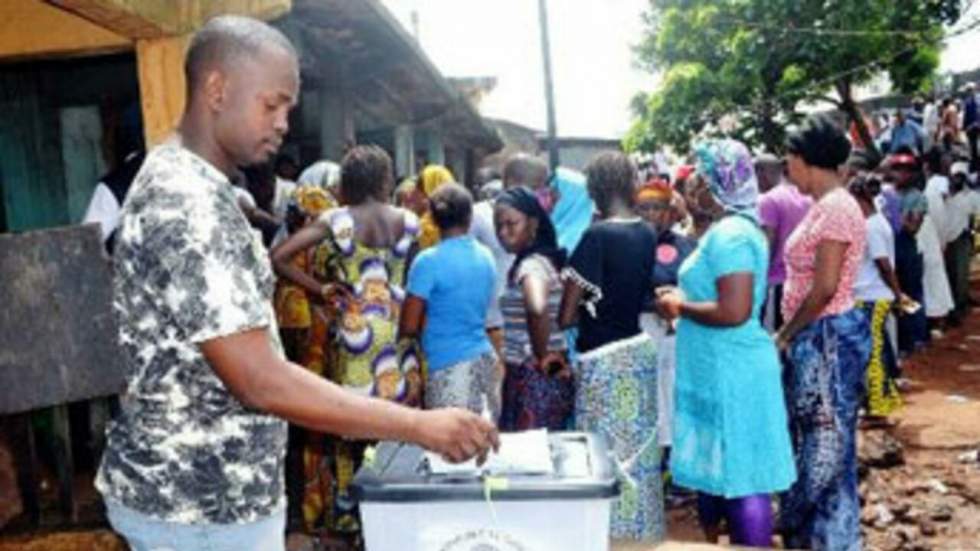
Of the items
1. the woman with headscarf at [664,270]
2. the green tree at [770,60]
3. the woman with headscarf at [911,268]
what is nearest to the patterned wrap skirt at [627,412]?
the woman with headscarf at [664,270]

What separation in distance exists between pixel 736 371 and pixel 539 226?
4.05 feet

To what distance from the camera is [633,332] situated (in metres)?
4.04

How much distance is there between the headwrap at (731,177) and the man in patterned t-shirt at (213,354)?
1.90 meters

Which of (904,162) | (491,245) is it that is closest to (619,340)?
(491,245)

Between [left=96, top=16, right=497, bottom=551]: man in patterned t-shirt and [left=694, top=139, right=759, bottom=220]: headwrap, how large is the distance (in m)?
1.90

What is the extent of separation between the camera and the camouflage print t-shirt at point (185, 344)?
162cm

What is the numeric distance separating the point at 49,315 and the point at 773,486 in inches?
96.6

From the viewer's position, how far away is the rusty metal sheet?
2.71 m

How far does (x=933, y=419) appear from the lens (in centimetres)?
688

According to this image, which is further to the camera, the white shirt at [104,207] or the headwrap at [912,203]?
the headwrap at [912,203]

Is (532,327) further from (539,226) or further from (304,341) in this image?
(304,341)

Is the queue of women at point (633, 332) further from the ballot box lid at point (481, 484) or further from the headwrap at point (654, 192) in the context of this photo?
the ballot box lid at point (481, 484)

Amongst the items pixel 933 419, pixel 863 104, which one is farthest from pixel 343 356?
pixel 863 104

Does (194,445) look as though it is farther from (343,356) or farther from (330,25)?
(330,25)
